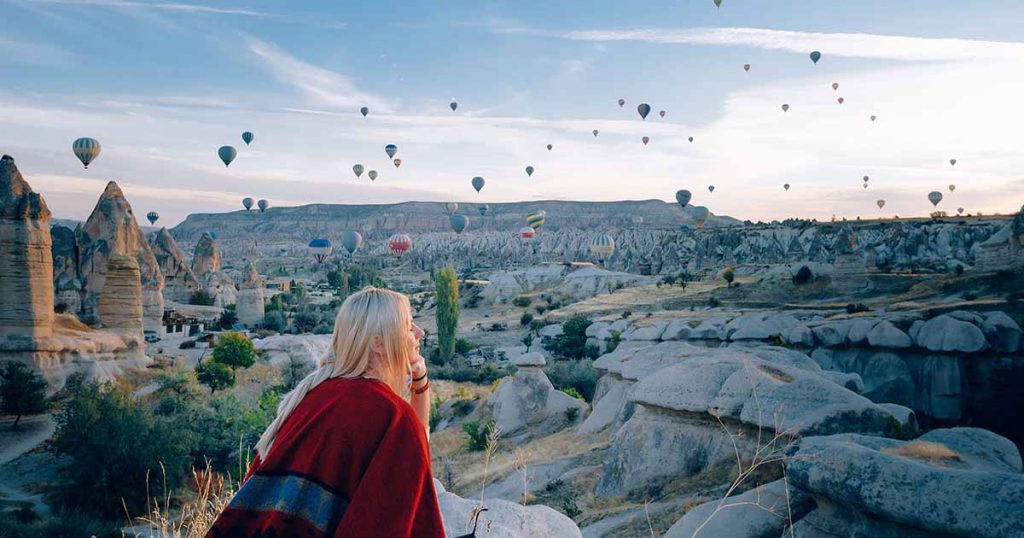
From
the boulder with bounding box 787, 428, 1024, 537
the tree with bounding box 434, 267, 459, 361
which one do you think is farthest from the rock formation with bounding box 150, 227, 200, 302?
the boulder with bounding box 787, 428, 1024, 537

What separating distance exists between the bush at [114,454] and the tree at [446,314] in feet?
48.1

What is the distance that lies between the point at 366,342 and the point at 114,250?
3299cm

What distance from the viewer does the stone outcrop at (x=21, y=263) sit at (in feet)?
50.6

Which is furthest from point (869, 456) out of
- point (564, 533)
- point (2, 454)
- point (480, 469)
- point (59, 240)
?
point (59, 240)

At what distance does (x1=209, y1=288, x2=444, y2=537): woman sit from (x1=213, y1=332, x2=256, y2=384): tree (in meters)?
19.6

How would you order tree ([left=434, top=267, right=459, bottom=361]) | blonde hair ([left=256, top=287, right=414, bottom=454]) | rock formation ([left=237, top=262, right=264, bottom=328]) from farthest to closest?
rock formation ([left=237, top=262, right=264, bottom=328]), tree ([left=434, top=267, right=459, bottom=361]), blonde hair ([left=256, top=287, right=414, bottom=454])

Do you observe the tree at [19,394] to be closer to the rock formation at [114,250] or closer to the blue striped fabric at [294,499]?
the rock formation at [114,250]

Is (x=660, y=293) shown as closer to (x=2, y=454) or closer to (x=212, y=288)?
(x=212, y=288)

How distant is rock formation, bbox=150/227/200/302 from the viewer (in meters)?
36.9

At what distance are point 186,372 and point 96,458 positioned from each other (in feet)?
24.6

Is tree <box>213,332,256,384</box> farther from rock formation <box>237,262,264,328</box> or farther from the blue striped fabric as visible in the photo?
the blue striped fabric

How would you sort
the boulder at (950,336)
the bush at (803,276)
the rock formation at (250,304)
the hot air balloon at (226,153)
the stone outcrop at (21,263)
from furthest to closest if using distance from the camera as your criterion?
the hot air balloon at (226,153) → the rock formation at (250,304) → the bush at (803,276) → the stone outcrop at (21,263) → the boulder at (950,336)

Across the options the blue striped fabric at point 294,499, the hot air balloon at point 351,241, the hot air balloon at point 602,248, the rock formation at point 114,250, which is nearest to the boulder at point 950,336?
the blue striped fabric at point 294,499

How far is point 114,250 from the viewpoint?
97.8 feet
